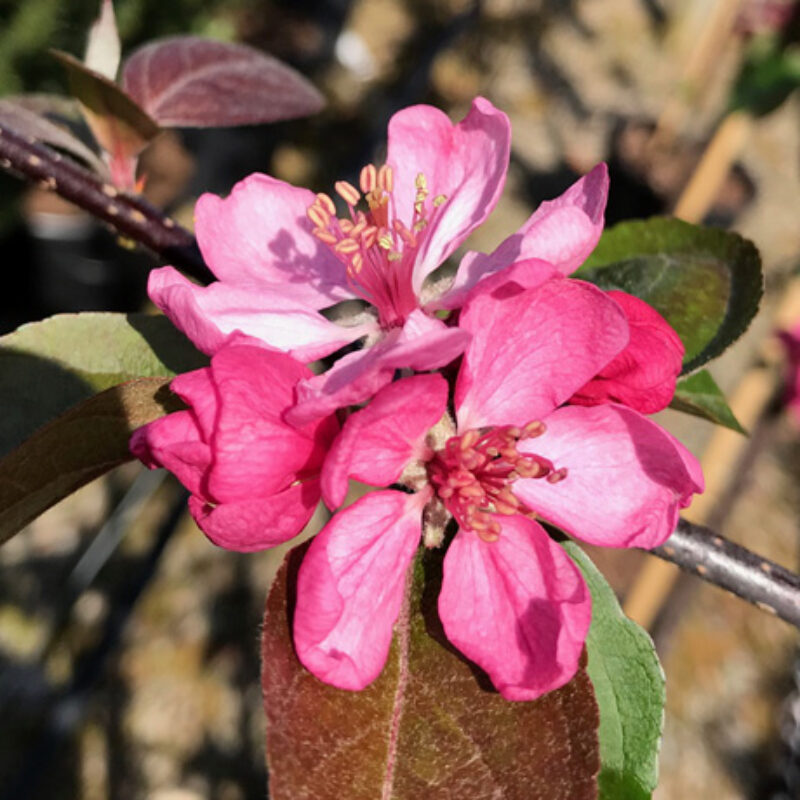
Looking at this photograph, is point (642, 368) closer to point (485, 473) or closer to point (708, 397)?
point (485, 473)

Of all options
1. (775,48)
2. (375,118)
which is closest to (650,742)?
(775,48)

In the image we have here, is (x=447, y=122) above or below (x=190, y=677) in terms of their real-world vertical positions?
above

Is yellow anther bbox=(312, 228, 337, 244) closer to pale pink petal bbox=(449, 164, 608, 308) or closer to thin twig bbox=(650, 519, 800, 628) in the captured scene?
pale pink petal bbox=(449, 164, 608, 308)

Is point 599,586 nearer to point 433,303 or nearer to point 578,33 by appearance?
point 433,303

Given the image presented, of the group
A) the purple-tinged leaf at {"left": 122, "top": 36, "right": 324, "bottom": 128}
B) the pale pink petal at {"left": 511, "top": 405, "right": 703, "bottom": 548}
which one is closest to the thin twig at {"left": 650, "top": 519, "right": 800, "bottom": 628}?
the pale pink petal at {"left": 511, "top": 405, "right": 703, "bottom": 548}

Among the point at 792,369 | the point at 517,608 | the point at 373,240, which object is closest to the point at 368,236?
the point at 373,240

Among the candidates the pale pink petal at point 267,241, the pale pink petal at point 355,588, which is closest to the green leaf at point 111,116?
the pale pink petal at point 267,241

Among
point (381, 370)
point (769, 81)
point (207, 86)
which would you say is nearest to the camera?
point (381, 370)

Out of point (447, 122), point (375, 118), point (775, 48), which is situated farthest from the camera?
point (375, 118)
